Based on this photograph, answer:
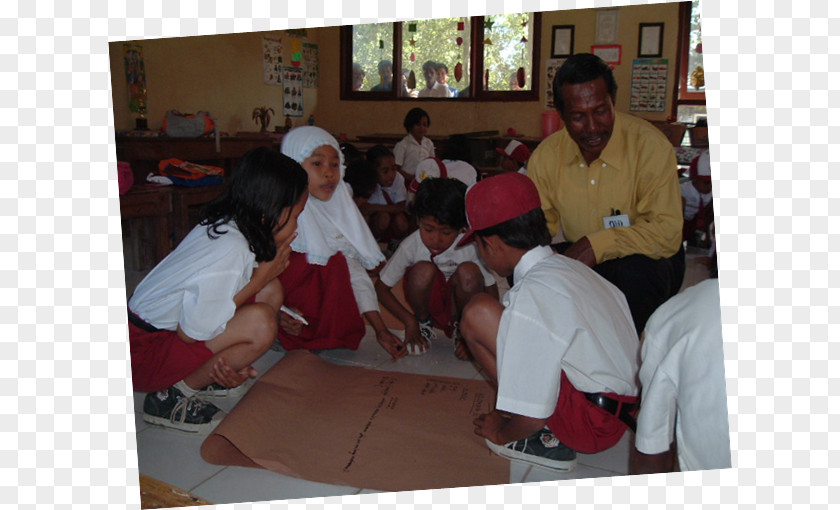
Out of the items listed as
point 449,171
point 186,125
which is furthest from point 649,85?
point 186,125

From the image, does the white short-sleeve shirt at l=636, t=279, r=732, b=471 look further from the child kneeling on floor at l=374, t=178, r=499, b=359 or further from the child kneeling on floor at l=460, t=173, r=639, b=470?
the child kneeling on floor at l=374, t=178, r=499, b=359

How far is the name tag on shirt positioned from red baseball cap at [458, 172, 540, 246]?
60 centimetres

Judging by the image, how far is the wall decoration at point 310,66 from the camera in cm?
731

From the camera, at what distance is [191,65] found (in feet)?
17.7

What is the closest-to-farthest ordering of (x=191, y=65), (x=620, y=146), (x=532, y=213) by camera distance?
(x=532, y=213), (x=620, y=146), (x=191, y=65)

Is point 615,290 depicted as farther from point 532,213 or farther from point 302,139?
point 302,139

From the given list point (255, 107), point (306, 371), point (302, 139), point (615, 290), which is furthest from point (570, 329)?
point (255, 107)

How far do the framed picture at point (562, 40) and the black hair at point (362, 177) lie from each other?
11.5 ft

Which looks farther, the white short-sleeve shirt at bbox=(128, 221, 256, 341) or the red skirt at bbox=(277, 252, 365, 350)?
the red skirt at bbox=(277, 252, 365, 350)

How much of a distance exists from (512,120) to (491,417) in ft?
18.9

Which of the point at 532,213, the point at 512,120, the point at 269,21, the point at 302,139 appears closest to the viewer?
the point at 269,21

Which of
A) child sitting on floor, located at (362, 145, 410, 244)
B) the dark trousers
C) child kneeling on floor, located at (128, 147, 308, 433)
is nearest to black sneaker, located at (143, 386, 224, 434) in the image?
child kneeling on floor, located at (128, 147, 308, 433)

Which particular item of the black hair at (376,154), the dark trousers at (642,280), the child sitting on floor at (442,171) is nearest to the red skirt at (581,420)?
the dark trousers at (642,280)

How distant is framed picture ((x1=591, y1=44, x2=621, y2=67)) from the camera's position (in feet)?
21.3
